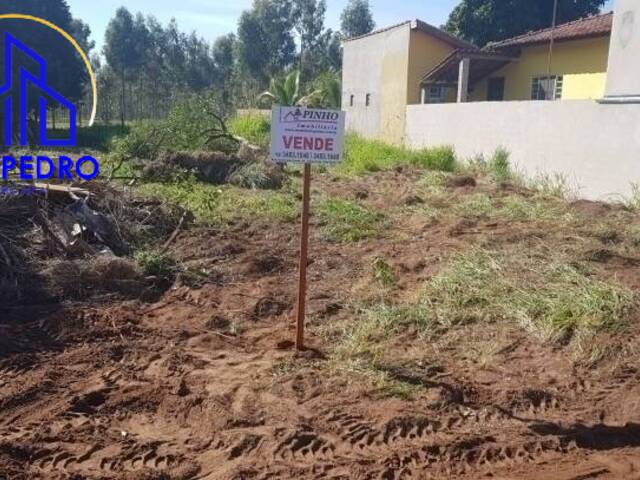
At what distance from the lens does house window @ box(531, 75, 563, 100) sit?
1753cm

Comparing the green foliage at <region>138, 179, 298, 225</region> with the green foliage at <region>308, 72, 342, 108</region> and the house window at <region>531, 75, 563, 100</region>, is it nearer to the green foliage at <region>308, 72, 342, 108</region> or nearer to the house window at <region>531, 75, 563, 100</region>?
the house window at <region>531, 75, 563, 100</region>

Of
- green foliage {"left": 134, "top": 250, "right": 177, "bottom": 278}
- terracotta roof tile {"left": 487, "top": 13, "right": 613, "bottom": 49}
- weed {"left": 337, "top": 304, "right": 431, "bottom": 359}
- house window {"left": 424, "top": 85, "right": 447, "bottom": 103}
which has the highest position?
terracotta roof tile {"left": 487, "top": 13, "right": 613, "bottom": 49}

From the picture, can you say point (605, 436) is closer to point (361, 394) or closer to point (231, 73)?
point (361, 394)

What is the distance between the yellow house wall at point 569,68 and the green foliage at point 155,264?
1333cm

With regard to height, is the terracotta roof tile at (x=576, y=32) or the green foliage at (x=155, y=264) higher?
the terracotta roof tile at (x=576, y=32)

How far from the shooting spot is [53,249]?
20.0ft

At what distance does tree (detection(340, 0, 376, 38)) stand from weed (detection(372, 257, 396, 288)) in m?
36.9

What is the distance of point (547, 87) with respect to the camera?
17.9m

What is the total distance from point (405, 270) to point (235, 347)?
232cm

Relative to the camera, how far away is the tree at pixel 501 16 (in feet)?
79.6

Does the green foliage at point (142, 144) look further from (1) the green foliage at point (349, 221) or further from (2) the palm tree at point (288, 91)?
(2) the palm tree at point (288, 91)

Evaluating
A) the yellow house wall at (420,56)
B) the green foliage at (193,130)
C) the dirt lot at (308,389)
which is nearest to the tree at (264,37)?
the yellow house wall at (420,56)

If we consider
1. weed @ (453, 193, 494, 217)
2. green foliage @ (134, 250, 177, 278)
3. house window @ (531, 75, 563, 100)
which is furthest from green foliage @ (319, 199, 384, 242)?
house window @ (531, 75, 563, 100)

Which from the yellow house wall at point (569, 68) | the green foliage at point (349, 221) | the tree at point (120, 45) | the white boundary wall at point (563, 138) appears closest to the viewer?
the green foliage at point (349, 221)
